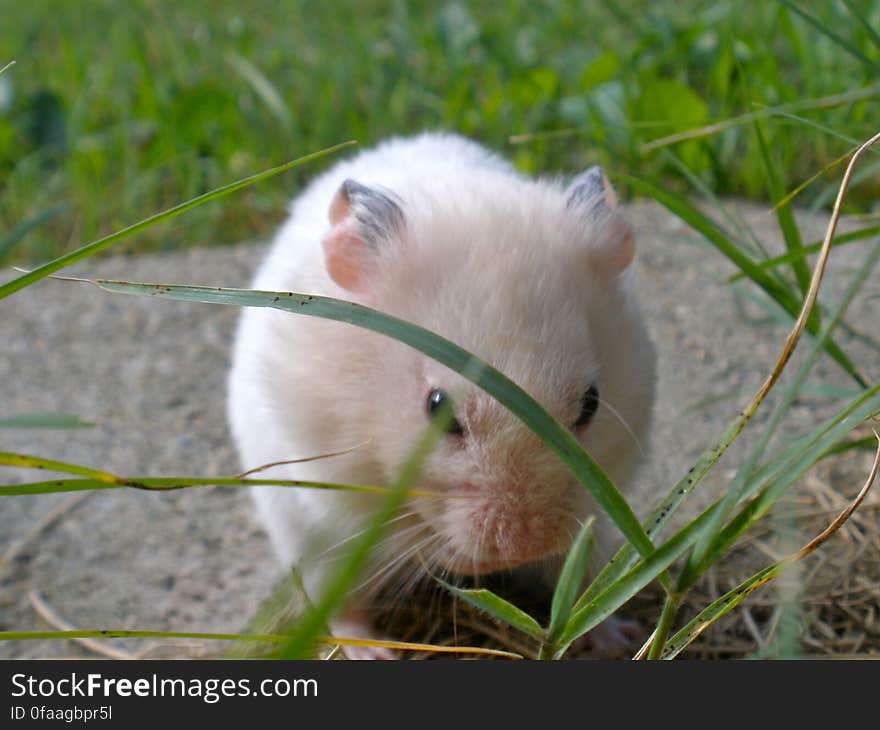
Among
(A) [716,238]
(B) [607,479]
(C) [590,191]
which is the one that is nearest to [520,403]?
(B) [607,479]

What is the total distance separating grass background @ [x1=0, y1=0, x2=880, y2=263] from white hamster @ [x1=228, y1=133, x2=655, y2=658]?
2.05 metres

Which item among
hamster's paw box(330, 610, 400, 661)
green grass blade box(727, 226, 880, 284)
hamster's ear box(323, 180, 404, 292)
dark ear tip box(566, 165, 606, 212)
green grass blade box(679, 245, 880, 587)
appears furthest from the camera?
hamster's paw box(330, 610, 400, 661)

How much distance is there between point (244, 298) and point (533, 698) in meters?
0.77

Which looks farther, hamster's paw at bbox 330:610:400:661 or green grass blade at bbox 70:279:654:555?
hamster's paw at bbox 330:610:400:661

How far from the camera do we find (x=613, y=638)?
7.86ft

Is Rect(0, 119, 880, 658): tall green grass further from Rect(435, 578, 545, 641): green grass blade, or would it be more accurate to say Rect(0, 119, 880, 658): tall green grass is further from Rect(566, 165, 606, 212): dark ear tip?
Rect(566, 165, 606, 212): dark ear tip

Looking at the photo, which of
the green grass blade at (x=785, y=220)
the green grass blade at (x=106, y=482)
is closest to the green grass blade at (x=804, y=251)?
the green grass blade at (x=785, y=220)

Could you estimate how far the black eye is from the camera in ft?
6.52

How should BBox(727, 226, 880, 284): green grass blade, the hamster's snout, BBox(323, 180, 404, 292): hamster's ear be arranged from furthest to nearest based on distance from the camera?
BBox(323, 180, 404, 292): hamster's ear
BBox(727, 226, 880, 284): green grass blade
the hamster's snout

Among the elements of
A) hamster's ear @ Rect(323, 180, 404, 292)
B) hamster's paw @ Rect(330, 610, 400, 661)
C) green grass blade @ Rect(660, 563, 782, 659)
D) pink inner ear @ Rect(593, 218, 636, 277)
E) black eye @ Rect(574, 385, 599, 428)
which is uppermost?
hamster's ear @ Rect(323, 180, 404, 292)

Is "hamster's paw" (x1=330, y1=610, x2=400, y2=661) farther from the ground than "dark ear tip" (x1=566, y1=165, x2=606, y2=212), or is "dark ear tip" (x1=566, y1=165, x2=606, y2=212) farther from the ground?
"dark ear tip" (x1=566, y1=165, x2=606, y2=212)

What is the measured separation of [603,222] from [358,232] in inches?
20.8

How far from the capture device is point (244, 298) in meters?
1.56

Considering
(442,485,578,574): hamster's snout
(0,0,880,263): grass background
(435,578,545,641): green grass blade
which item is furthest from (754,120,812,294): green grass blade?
(0,0,880,263): grass background
